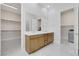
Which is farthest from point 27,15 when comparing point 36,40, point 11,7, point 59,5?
point 59,5

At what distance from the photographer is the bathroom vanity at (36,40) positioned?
1426 mm

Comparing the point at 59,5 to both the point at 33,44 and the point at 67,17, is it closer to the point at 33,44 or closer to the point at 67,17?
the point at 67,17

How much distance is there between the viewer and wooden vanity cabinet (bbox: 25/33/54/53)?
1.43m

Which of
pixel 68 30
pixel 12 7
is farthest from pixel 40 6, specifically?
pixel 68 30

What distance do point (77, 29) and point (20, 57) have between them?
92 centimetres

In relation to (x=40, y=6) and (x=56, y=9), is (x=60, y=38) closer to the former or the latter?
(x=56, y=9)

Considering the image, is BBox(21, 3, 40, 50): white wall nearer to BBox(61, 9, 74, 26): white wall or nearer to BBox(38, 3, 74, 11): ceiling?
BBox(38, 3, 74, 11): ceiling

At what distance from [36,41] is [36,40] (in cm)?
1

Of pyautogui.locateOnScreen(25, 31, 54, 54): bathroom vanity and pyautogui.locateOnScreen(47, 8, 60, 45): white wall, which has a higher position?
pyautogui.locateOnScreen(47, 8, 60, 45): white wall

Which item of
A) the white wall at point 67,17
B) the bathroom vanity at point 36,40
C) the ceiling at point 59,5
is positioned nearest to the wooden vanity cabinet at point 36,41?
the bathroom vanity at point 36,40

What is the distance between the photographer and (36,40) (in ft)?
4.78

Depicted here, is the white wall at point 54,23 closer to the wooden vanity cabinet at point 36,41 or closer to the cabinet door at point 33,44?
the wooden vanity cabinet at point 36,41

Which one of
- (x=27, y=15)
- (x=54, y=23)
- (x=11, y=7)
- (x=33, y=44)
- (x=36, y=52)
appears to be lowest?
(x=36, y=52)

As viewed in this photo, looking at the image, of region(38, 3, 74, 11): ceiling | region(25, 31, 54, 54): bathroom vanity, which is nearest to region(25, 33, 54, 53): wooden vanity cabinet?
region(25, 31, 54, 54): bathroom vanity
